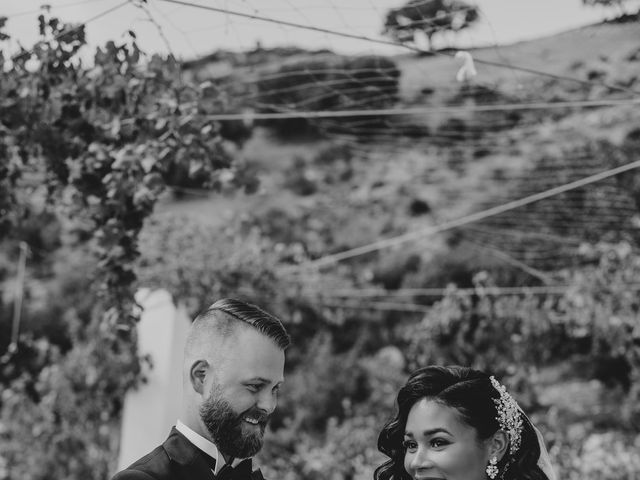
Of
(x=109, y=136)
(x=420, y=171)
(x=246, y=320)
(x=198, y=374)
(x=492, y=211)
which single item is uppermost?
(x=420, y=171)

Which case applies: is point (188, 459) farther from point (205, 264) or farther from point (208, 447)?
point (205, 264)

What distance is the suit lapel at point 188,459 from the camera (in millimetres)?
2330

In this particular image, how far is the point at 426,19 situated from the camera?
13.0 feet

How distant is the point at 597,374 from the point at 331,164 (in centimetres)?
870

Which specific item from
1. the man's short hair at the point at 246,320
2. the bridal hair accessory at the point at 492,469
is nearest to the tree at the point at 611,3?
the bridal hair accessory at the point at 492,469

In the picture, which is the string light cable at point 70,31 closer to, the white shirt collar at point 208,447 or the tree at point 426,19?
the tree at point 426,19

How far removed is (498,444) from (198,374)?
1082 millimetres

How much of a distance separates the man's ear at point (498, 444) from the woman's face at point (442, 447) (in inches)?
1.1

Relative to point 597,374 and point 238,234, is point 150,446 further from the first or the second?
point 597,374

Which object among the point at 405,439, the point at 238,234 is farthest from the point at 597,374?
the point at 405,439

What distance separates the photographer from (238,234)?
7.84 metres

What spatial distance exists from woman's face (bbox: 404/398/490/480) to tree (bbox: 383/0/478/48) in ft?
6.18

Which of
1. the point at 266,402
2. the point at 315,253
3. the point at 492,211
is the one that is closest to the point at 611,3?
the point at 492,211

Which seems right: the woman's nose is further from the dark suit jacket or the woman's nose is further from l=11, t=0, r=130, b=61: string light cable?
l=11, t=0, r=130, b=61: string light cable
